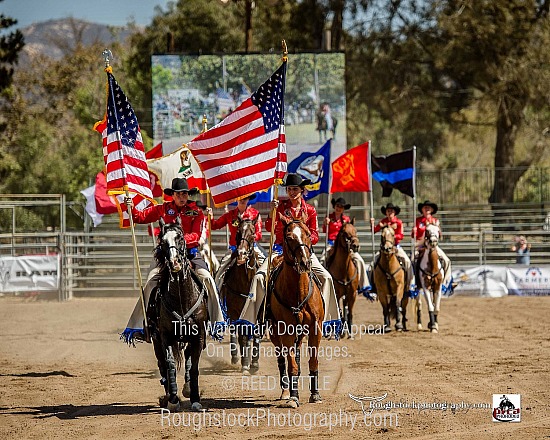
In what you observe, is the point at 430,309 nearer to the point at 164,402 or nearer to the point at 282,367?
the point at 282,367

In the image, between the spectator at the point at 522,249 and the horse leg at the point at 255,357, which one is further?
the spectator at the point at 522,249

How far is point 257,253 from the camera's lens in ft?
42.4

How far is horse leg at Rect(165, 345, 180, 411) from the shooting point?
982cm

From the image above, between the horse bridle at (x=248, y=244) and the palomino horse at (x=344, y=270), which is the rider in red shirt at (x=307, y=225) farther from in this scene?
the palomino horse at (x=344, y=270)

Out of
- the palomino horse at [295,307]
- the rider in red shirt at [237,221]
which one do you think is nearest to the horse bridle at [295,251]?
the palomino horse at [295,307]

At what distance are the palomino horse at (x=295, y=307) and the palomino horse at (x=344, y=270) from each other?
531cm

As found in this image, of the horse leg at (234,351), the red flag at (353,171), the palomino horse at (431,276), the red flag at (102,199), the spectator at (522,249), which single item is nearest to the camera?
the horse leg at (234,351)

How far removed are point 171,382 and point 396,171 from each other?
39.8 ft

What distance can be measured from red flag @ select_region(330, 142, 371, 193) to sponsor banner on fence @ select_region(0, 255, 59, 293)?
10.5 meters

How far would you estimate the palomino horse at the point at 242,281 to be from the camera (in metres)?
12.2

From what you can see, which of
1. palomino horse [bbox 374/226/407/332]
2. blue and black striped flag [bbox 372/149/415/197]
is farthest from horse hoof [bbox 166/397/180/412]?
blue and black striped flag [bbox 372/149/415/197]

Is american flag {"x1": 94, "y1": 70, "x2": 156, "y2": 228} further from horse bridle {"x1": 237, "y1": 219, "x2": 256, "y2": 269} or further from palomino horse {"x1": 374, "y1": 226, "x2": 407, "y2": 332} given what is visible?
palomino horse {"x1": 374, "y1": 226, "x2": 407, "y2": 332}

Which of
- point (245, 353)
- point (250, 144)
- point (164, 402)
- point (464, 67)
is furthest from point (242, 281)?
point (464, 67)

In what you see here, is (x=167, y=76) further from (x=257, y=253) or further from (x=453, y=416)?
(x=453, y=416)
